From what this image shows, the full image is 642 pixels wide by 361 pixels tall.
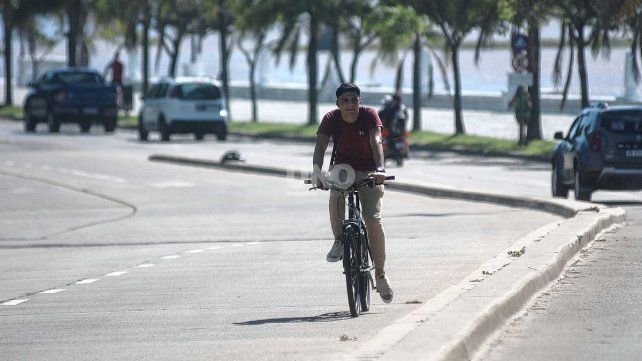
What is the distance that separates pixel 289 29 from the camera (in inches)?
2288

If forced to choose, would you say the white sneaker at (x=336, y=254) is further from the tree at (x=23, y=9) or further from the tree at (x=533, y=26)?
the tree at (x=23, y=9)

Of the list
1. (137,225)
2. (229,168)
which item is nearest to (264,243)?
(137,225)

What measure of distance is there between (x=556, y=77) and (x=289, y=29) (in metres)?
18.5

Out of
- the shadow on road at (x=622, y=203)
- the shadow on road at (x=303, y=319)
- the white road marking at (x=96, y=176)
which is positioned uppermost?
the shadow on road at (x=303, y=319)

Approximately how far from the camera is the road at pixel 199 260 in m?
11.3

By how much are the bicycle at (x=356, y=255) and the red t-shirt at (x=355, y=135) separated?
23 centimetres

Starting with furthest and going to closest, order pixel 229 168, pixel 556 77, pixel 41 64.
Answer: pixel 41 64 → pixel 556 77 → pixel 229 168

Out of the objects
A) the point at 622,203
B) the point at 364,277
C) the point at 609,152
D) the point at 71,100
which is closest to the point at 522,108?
the point at 71,100

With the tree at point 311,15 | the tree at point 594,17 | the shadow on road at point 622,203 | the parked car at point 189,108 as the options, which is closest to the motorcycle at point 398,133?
the tree at point 594,17

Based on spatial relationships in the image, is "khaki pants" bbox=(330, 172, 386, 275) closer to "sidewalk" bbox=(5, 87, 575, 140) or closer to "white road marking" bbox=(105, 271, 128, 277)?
"white road marking" bbox=(105, 271, 128, 277)

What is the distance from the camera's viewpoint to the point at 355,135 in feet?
41.5

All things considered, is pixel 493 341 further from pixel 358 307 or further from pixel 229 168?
pixel 229 168

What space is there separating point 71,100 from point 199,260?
119 ft

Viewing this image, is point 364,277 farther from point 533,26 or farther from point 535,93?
point 535,93
